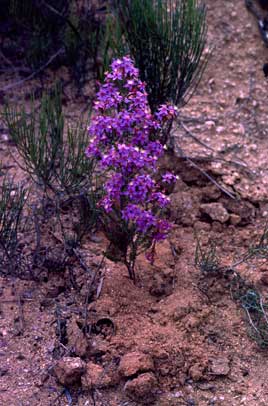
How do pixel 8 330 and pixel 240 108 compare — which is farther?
pixel 240 108

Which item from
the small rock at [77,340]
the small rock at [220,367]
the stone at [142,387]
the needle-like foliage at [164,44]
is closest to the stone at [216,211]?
the needle-like foliage at [164,44]

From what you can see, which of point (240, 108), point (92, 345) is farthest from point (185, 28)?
point (92, 345)

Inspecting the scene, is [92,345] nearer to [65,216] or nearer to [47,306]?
[47,306]

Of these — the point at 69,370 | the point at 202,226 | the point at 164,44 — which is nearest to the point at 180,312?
the point at 69,370

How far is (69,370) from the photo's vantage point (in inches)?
134

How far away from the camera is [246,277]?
13.2 feet

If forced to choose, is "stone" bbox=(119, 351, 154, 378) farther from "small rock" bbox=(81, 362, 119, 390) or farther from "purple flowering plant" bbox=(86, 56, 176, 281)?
"purple flowering plant" bbox=(86, 56, 176, 281)

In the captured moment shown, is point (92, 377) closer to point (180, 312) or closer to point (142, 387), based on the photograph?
point (142, 387)

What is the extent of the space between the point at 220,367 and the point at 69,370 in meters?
0.76

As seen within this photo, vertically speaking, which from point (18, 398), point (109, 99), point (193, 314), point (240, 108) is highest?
point (109, 99)

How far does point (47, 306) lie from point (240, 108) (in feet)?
7.42

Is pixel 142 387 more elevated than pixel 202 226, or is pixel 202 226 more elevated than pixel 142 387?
pixel 202 226

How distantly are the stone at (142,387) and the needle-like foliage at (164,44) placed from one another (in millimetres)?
2016

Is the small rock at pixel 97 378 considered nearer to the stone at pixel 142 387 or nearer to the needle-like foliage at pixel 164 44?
the stone at pixel 142 387
